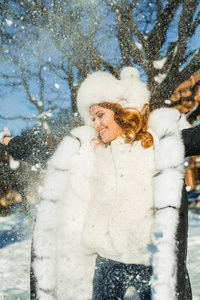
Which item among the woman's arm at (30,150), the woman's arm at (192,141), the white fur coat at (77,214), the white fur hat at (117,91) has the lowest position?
the white fur coat at (77,214)

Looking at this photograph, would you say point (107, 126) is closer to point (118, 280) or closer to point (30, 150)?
point (30, 150)

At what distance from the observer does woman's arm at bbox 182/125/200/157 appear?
126 cm

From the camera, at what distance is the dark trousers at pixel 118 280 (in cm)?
126

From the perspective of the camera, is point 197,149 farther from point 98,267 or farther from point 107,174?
point 98,267

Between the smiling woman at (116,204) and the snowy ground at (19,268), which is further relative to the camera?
the snowy ground at (19,268)

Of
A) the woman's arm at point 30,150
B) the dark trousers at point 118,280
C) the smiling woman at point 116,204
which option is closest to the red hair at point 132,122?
the smiling woman at point 116,204

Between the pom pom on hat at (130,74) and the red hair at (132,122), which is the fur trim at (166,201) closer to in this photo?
the red hair at (132,122)

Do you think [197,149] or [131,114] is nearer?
[197,149]

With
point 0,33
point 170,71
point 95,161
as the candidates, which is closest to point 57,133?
point 0,33

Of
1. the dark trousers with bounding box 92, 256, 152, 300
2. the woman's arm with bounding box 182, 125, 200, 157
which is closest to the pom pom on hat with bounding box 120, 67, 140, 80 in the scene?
the woman's arm with bounding box 182, 125, 200, 157

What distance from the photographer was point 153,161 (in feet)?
4.38

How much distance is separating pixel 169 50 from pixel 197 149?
4.21 meters

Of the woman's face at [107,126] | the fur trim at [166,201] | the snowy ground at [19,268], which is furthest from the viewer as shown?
the snowy ground at [19,268]

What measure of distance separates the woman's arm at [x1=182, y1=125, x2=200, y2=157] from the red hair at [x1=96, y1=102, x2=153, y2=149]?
21 centimetres
